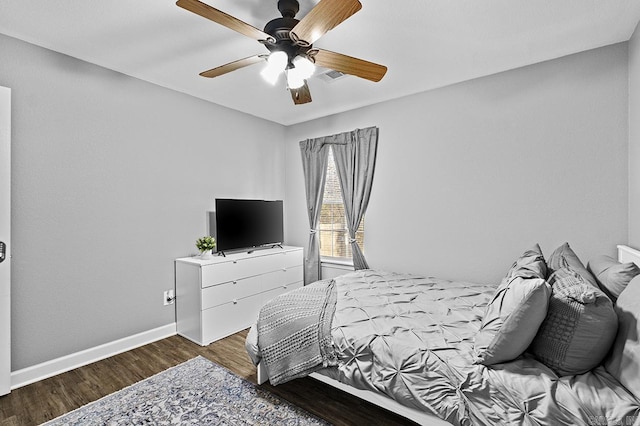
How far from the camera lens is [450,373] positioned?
5.12 feet

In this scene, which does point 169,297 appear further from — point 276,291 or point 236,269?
point 276,291

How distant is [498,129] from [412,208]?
1164mm

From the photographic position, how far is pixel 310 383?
238cm

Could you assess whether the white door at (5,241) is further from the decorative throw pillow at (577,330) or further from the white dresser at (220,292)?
the decorative throw pillow at (577,330)

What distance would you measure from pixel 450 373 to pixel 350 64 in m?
1.98

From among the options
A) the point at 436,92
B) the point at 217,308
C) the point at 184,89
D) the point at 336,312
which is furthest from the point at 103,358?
the point at 436,92

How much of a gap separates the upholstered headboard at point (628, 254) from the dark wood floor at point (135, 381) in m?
1.91

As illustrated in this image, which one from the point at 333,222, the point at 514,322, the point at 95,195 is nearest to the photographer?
the point at 514,322

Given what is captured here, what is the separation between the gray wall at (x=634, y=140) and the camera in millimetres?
2279

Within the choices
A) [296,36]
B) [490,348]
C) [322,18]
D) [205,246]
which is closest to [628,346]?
[490,348]

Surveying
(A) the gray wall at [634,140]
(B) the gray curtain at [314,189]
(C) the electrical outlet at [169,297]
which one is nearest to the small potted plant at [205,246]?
(C) the electrical outlet at [169,297]

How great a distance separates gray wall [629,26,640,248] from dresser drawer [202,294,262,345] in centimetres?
352

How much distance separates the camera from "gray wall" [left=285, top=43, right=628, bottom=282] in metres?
2.60

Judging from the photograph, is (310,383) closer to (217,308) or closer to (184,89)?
(217,308)
